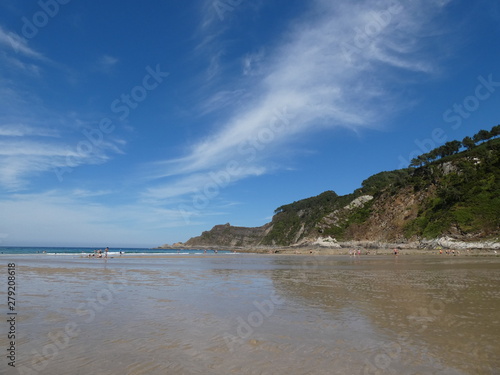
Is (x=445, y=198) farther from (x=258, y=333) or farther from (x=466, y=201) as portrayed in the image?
(x=258, y=333)

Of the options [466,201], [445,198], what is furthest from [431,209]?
[466,201]

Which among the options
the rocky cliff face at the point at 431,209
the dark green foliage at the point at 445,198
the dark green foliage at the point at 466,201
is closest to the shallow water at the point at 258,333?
the rocky cliff face at the point at 431,209

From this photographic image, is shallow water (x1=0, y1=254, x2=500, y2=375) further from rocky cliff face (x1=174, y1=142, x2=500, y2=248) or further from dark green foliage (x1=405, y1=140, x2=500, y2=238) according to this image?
dark green foliage (x1=405, y1=140, x2=500, y2=238)

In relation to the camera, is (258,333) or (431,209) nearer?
(258,333)

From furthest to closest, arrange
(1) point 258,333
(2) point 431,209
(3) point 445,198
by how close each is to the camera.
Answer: (2) point 431,209 < (3) point 445,198 < (1) point 258,333

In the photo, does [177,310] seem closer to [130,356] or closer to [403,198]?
[130,356]

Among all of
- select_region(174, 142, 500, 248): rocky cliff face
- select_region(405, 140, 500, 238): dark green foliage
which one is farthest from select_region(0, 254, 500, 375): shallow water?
select_region(405, 140, 500, 238): dark green foliage

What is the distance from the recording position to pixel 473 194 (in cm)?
7656

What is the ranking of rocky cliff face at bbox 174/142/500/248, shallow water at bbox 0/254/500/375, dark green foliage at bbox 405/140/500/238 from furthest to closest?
rocky cliff face at bbox 174/142/500/248, dark green foliage at bbox 405/140/500/238, shallow water at bbox 0/254/500/375

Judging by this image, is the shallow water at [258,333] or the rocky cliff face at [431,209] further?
the rocky cliff face at [431,209]

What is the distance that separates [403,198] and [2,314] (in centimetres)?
11116

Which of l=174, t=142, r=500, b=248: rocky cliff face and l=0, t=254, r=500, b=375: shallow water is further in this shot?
l=174, t=142, r=500, b=248: rocky cliff face

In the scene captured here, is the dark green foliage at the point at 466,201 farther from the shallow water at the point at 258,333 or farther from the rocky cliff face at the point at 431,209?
the shallow water at the point at 258,333

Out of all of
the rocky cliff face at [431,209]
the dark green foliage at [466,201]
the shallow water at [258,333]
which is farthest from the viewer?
the rocky cliff face at [431,209]
